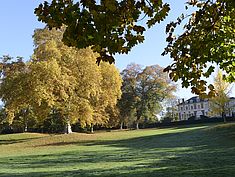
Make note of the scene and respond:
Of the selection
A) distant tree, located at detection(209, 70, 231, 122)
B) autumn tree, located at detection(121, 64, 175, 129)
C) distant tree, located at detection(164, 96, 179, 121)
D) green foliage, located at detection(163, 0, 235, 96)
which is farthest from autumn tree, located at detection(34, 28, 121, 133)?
distant tree, located at detection(164, 96, 179, 121)

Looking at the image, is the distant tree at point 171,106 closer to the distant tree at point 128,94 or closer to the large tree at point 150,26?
the distant tree at point 128,94

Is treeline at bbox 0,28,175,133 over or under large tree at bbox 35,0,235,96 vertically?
over

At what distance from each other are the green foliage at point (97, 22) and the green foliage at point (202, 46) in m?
1.67

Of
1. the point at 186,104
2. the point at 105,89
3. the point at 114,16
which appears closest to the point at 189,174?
the point at 114,16

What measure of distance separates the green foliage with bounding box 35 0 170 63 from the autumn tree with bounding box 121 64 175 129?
63.8 m

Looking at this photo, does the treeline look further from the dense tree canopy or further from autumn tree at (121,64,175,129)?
autumn tree at (121,64,175,129)

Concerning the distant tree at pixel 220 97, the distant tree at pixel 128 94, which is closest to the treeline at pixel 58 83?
the distant tree at pixel 220 97

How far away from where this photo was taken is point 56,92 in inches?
1348

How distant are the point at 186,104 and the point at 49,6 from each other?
124 metres

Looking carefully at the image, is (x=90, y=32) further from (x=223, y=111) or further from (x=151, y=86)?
(x=151, y=86)

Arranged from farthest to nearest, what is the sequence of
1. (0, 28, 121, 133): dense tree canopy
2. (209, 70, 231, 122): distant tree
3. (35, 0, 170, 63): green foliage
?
(209, 70, 231, 122): distant tree
(0, 28, 121, 133): dense tree canopy
(35, 0, 170, 63): green foliage

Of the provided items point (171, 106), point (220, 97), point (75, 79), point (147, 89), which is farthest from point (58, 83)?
point (171, 106)

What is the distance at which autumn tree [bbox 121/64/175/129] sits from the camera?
68938 millimetres

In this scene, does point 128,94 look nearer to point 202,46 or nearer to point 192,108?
point 192,108
